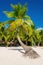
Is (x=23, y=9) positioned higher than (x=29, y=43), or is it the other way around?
(x=23, y=9)

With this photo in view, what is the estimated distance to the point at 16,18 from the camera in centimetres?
2158

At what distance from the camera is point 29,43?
134 feet

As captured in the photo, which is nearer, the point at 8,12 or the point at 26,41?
the point at 8,12

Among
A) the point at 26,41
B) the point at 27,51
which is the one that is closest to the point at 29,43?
the point at 26,41

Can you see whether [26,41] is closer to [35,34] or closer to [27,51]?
[35,34]

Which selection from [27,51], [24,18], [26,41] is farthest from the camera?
[26,41]

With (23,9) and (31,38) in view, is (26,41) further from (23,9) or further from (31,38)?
(23,9)

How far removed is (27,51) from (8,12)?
6569 mm

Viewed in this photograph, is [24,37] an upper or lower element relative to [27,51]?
upper

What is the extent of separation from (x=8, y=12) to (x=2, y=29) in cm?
1453

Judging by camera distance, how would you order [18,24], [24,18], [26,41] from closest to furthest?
[18,24], [24,18], [26,41]

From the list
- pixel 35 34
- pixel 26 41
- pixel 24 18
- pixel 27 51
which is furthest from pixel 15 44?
pixel 27 51

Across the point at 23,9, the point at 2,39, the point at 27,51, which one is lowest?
the point at 27,51

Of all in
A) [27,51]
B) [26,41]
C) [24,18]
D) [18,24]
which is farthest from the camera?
[26,41]
